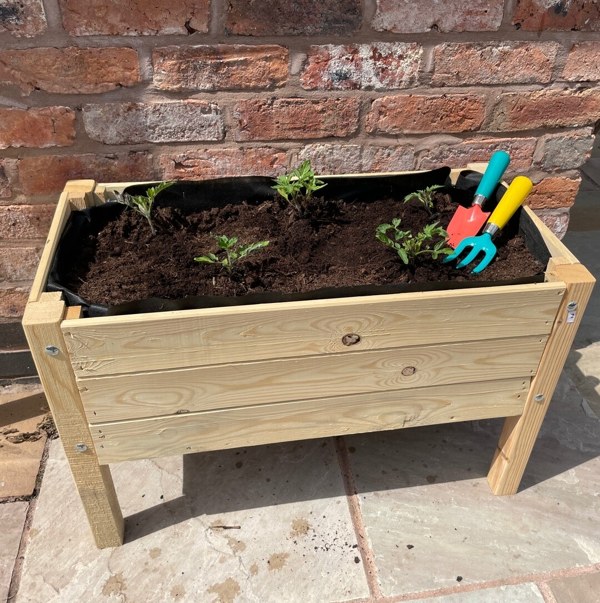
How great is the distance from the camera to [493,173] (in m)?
1.52

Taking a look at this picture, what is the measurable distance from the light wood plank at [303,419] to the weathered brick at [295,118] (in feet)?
2.63

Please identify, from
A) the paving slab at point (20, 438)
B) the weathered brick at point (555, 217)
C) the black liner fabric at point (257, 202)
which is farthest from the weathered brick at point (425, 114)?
the paving slab at point (20, 438)

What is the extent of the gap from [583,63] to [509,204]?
1.94 ft

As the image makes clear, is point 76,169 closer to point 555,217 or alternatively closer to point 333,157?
point 333,157

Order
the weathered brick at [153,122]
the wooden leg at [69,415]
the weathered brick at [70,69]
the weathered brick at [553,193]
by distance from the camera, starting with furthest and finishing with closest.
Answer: the weathered brick at [553,193] → the weathered brick at [153,122] → the weathered brick at [70,69] → the wooden leg at [69,415]

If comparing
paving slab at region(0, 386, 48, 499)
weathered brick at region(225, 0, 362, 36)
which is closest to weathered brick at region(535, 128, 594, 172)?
weathered brick at region(225, 0, 362, 36)

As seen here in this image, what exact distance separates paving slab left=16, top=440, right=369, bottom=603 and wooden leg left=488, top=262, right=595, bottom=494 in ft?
1.53

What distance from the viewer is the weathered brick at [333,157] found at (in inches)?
68.0

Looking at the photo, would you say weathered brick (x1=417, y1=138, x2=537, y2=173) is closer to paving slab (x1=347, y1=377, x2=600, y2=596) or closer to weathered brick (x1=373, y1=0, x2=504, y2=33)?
weathered brick (x1=373, y1=0, x2=504, y2=33)

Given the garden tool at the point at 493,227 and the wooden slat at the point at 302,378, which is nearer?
the wooden slat at the point at 302,378

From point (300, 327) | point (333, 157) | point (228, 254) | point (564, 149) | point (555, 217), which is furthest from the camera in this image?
point (555, 217)

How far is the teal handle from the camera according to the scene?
1.50 meters

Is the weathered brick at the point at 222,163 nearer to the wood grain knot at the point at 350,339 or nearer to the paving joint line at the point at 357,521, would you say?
the wood grain knot at the point at 350,339

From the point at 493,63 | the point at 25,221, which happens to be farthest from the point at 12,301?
the point at 493,63
